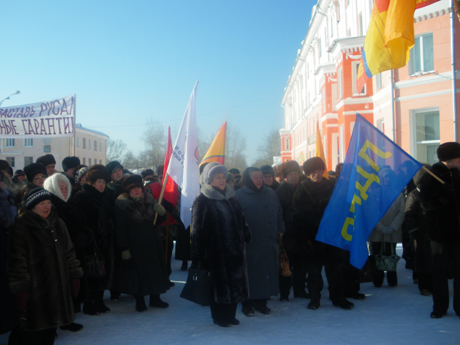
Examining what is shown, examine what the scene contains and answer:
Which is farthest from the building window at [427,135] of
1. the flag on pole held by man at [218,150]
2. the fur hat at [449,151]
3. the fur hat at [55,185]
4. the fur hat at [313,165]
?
the fur hat at [55,185]

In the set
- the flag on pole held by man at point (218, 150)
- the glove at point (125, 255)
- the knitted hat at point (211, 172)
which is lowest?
the glove at point (125, 255)

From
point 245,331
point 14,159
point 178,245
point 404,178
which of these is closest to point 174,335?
point 245,331

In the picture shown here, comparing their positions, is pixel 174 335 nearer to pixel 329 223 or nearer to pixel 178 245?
pixel 329 223

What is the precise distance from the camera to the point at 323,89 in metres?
29.3

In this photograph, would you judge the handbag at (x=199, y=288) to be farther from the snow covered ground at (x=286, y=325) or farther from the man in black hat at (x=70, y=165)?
the man in black hat at (x=70, y=165)

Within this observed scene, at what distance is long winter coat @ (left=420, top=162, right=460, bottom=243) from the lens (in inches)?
187

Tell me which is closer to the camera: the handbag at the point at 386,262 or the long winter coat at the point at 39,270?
the long winter coat at the point at 39,270

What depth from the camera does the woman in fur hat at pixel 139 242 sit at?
5.32 metres

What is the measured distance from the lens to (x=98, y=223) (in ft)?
17.1

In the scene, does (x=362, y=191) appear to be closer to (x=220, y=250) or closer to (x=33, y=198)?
(x=220, y=250)

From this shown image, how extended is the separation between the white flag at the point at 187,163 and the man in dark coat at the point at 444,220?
3004 millimetres

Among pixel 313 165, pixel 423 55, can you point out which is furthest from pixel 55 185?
pixel 423 55

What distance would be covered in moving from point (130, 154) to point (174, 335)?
8220cm

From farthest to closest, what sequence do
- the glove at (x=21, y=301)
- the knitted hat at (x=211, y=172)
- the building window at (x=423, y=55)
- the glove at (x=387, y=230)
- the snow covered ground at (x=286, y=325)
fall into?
the building window at (x=423, y=55) < the glove at (x=387, y=230) < the knitted hat at (x=211, y=172) < the snow covered ground at (x=286, y=325) < the glove at (x=21, y=301)
